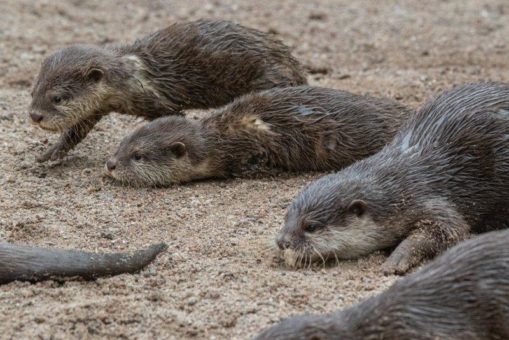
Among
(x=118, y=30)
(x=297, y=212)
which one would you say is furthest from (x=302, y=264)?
(x=118, y=30)

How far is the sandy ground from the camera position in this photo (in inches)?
239

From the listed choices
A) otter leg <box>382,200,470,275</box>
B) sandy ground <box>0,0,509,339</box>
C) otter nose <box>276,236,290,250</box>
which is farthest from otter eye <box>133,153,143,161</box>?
otter leg <box>382,200,470,275</box>

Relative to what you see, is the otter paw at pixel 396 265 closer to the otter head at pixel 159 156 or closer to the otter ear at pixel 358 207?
the otter ear at pixel 358 207

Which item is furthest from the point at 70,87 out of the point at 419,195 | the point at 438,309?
the point at 438,309

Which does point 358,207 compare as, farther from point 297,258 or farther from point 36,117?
point 36,117

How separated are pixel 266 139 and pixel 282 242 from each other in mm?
2043

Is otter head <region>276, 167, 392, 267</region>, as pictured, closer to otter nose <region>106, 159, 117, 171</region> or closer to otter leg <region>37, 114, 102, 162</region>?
otter nose <region>106, 159, 117, 171</region>

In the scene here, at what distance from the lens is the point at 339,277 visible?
6.55 metres

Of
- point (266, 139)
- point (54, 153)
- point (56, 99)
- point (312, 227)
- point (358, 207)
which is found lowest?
point (54, 153)

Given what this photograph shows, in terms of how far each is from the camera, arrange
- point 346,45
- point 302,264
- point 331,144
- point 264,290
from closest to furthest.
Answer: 1. point 264,290
2. point 302,264
3. point 331,144
4. point 346,45

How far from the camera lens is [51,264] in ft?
21.1

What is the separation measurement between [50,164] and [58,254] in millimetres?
2686

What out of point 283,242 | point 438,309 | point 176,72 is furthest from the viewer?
point 176,72

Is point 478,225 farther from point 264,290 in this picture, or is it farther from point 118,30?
Result: point 118,30
